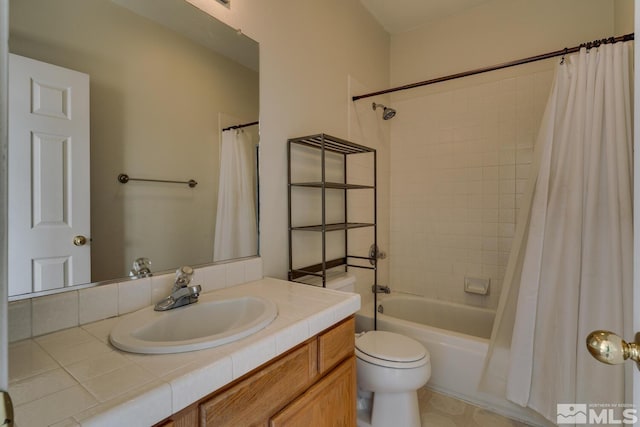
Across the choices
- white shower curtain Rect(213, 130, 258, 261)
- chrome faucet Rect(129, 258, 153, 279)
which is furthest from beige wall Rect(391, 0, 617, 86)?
chrome faucet Rect(129, 258, 153, 279)

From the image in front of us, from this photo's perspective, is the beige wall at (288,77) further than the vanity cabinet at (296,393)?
Yes

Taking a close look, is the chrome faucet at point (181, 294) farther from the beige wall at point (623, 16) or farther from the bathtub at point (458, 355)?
the beige wall at point (623, 16)

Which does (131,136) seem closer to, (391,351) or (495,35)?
(391,351)

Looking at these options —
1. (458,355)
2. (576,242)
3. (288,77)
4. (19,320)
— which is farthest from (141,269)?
(576,242)

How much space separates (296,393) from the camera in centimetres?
89

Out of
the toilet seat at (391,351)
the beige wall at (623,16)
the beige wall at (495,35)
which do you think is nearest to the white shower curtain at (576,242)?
the beige wall at (623,16)

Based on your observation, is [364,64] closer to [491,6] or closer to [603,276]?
[491,6]

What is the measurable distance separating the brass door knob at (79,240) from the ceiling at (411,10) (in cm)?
241

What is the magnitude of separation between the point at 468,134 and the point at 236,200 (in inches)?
76.9

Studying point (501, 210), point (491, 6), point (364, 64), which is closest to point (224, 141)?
point (364, 64)

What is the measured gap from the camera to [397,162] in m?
2.73

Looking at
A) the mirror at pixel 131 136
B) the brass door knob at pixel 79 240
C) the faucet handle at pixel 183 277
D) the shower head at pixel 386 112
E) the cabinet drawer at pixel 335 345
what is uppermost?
the shower head at pixel 386 112

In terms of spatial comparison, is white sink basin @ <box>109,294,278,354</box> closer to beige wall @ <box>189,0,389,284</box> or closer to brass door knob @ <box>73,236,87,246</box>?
brass door knob @ <box>73,236,87,246</box>

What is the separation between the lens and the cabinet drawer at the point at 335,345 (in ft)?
3.25
